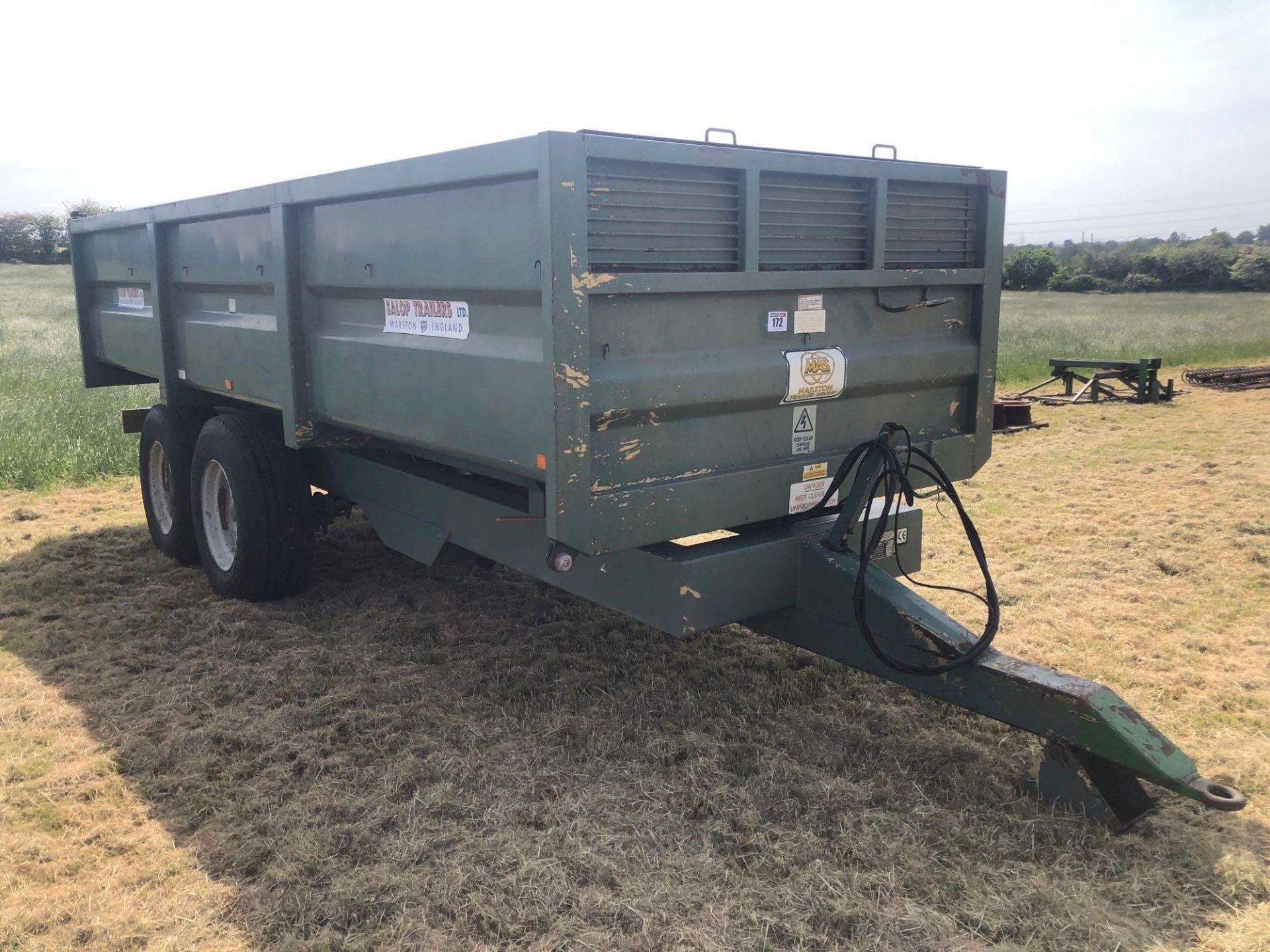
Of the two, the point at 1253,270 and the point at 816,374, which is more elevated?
the point at 1253,270

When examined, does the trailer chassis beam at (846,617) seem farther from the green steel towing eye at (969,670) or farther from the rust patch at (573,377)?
the rust patch at (573,377)

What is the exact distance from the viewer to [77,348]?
1803 cm

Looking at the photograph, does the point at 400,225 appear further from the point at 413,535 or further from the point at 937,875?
the point at 937,875

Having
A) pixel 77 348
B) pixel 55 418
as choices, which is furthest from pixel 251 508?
pixel 77 348

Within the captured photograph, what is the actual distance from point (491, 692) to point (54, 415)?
7999 mm

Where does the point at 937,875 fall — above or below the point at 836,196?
below

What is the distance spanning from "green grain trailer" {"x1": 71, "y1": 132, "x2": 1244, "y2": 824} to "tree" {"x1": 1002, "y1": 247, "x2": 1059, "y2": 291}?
53.1 metres

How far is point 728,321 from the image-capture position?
310 cm

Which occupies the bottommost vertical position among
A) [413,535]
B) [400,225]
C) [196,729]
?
[196,729]

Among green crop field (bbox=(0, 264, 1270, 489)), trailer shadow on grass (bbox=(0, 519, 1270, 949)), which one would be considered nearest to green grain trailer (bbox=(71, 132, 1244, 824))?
trailer shadow on grass (bbox=(0, 519, 1270, 949))

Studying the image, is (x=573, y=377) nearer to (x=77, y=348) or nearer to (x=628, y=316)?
(x=628, y=316)

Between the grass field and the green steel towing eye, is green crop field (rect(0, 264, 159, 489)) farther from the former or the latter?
the green steel towing eye

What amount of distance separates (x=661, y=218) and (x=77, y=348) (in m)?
18.2

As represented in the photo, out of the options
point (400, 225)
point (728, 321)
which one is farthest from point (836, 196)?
point (400, 225)
